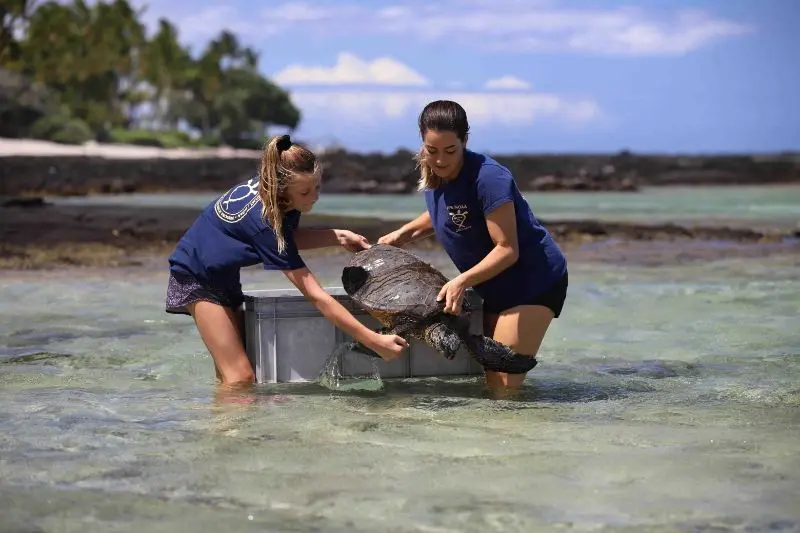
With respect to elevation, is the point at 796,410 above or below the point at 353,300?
below

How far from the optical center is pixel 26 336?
29.6 ft

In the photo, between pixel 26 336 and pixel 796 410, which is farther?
pixel 26 336

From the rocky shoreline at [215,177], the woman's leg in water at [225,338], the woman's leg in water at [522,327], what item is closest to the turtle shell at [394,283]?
the woman's leg in water at [522,327]

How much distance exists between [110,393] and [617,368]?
3039 mm

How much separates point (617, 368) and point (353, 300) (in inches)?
86.2

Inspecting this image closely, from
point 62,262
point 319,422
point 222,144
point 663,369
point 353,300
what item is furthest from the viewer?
point 222,144

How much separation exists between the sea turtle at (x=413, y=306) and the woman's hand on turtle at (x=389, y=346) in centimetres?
9

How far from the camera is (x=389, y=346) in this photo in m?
5.88

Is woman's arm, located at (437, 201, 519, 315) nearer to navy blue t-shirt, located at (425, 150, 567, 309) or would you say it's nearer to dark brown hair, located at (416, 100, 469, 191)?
navy blue t-shirt, located at (425, 150, 567, 309)

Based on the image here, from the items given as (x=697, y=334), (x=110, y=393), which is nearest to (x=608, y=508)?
(x=110, y=393)

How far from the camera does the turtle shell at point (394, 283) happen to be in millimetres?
5930

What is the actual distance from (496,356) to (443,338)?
0.36m

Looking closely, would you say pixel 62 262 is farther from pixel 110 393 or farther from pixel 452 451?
pixel 452 451

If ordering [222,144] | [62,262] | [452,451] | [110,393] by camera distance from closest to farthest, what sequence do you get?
[452,451], [110,393], [62,262], [222,144]
